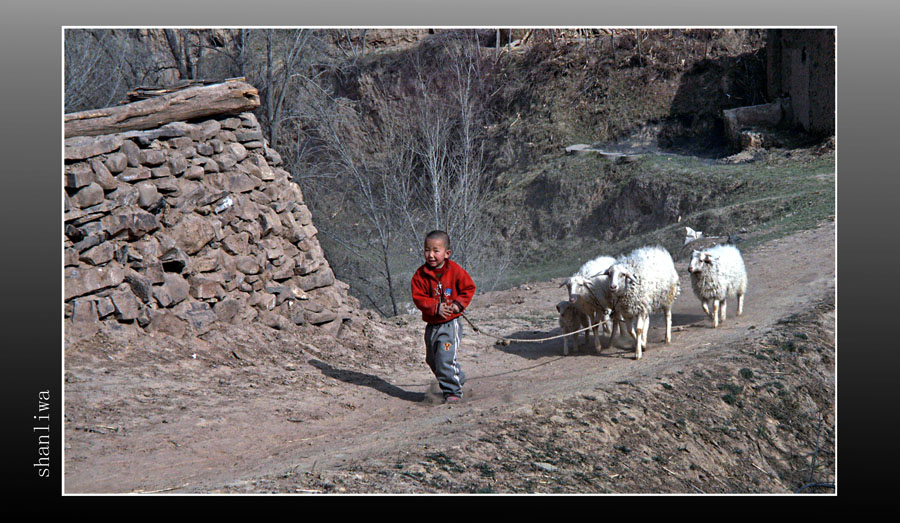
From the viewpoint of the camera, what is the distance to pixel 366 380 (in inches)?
340

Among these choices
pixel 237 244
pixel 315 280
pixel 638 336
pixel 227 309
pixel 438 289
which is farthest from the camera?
pixel 315 280

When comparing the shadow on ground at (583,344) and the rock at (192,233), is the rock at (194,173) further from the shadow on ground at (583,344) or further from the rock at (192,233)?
the shadow on ground at (583,344)

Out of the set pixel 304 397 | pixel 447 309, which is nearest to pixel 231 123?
pixel 304 397

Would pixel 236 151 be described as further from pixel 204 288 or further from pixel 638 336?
pixel 638 336

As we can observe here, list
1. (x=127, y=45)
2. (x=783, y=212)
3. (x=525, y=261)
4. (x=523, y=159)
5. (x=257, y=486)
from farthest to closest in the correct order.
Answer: (x=523, y=159) → (x=525, y=261) → (x=127, y=45) → (x=783, y=212) → (x=257, y=486)

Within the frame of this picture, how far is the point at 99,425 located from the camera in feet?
20.9

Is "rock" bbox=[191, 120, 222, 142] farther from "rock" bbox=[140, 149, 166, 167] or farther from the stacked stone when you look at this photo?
"rock" bbox=[140, 149, 166, 167]

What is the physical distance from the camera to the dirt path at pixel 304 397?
573cm

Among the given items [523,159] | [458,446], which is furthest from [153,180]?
[523,159]

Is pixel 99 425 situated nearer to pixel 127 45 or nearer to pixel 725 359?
pixel 725 359

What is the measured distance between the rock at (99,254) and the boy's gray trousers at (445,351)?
11.9 feet

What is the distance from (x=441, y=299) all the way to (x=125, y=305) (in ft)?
11.3

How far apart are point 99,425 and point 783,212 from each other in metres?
16.5

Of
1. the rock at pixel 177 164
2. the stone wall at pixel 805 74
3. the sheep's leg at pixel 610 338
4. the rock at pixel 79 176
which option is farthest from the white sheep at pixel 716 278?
the stone wall at pixel 805 74
